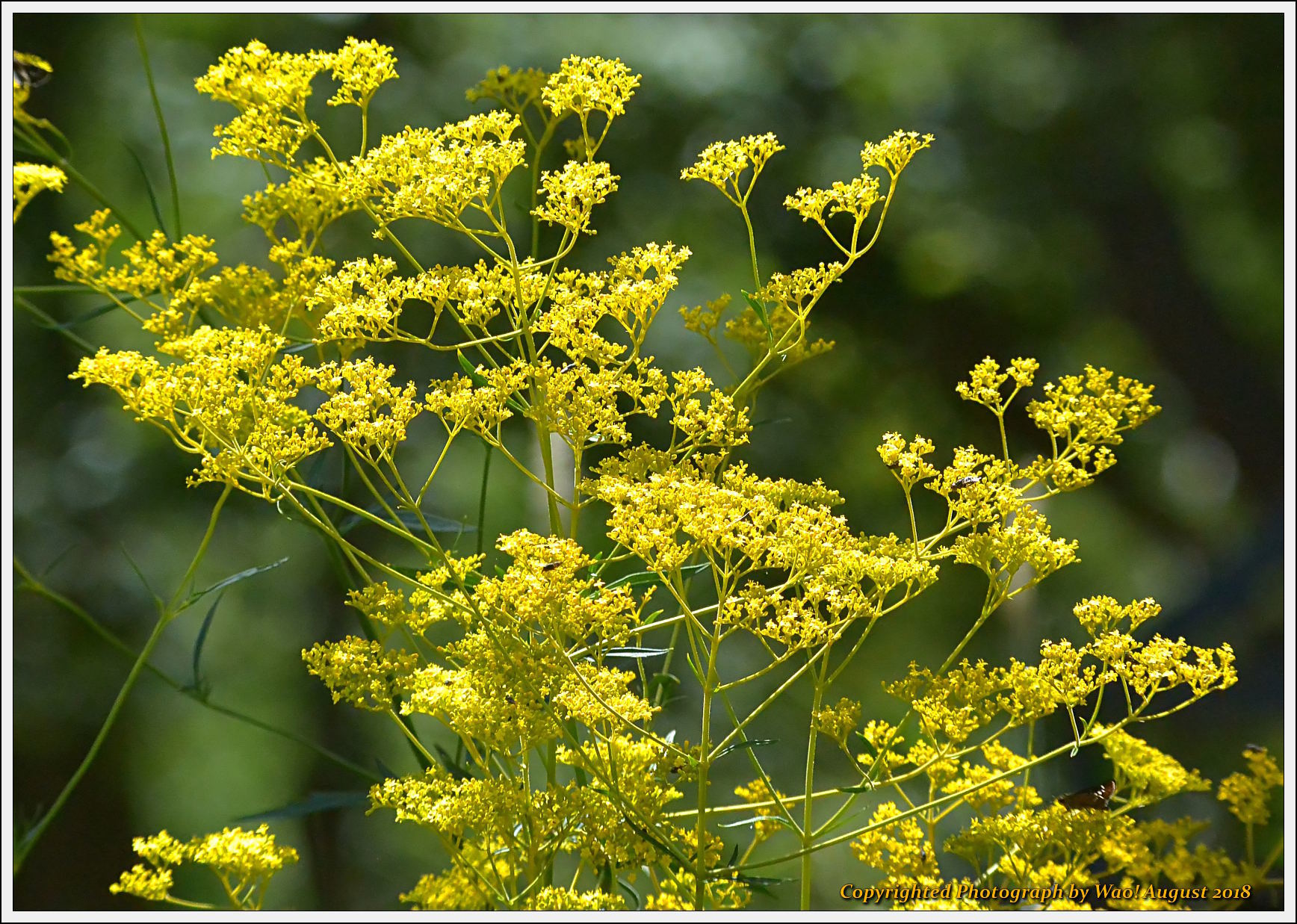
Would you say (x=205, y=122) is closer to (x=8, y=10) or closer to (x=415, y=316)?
(x=415, y=316)

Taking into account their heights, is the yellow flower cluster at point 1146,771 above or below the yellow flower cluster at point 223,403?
below

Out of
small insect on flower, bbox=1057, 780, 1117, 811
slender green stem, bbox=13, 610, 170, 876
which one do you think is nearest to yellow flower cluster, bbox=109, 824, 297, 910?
slender green stem, bbox=13, 610, 170, 876

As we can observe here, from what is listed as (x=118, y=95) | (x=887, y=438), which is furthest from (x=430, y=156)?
(x=118, y=95)

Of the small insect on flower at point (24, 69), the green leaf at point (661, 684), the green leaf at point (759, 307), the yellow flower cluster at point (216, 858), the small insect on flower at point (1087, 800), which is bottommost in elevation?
the yellow flower cluster at point (216, 858)

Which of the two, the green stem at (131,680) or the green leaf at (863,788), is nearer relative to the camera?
the green leaf at (863,788)

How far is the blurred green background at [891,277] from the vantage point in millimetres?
1288

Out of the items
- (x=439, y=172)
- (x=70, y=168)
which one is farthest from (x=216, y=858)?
(x=70, y=168)

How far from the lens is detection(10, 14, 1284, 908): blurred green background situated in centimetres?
129

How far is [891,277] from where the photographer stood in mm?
1406

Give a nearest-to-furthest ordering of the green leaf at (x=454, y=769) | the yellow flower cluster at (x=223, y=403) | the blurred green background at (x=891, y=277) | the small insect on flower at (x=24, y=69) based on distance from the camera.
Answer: the yellow flower cluster at (x=223, y=403) < the green leaf at (x=454, y=769) < the small insect on flower at (x=24, y=69) < the blurred green background at (x=891, y=277)

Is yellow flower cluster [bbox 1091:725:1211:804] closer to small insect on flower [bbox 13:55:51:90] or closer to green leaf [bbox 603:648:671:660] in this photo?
green leaf [bbox 603:648:671:660]

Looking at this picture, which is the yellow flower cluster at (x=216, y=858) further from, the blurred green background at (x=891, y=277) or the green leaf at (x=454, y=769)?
the blurred green background at (x=891, y=277)

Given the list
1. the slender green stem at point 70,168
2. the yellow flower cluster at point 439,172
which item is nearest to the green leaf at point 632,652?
the yellow flower cluster at point 439,172

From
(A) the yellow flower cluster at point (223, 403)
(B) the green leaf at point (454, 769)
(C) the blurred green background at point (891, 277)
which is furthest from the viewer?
(C) the blurred green background at point (891, 277)
